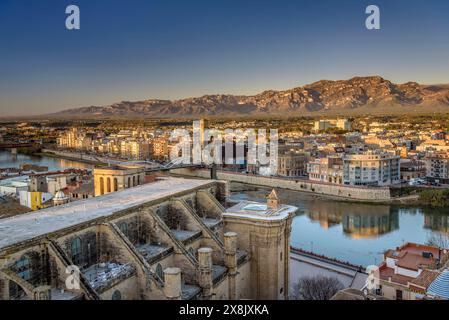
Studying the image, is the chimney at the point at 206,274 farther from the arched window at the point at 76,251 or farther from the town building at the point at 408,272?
the town building at the point at 408,272

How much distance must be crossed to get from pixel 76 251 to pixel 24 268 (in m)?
1.35

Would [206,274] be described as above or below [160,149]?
above

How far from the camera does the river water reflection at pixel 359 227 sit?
21.3 metres

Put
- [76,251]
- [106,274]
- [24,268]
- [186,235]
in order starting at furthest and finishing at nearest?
[186,235]
[76,251]
[106,274]
[24,268]

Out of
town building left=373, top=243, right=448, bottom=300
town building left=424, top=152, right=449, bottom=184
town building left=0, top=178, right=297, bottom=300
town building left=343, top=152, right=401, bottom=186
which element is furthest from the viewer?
town building left=424, top=152, right=449, bottom=184

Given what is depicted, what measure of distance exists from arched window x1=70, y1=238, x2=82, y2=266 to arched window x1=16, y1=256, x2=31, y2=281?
1.15 m

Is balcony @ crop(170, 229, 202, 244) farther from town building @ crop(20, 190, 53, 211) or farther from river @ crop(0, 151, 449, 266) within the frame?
town building @ crop(20, 190, 53, 211)

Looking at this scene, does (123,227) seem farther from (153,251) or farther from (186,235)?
(186,235)

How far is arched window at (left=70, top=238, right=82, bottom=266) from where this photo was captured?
28.9ft

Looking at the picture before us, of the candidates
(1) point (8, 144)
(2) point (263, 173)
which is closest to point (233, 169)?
(2) point (263, 173)

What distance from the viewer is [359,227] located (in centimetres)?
2647

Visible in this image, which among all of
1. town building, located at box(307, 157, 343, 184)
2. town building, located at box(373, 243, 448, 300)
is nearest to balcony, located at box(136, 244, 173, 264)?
town building, located at box(373, 243, 448, 300)

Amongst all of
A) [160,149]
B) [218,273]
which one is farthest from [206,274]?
[160,149]
